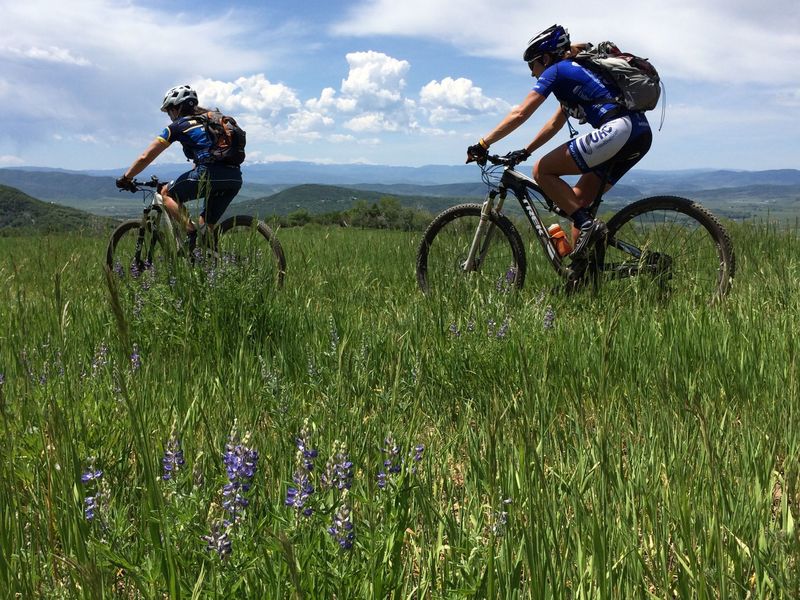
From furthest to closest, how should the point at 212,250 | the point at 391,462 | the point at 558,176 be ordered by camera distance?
the point at 558,176 → the point at 212,250 → the point at 391,462

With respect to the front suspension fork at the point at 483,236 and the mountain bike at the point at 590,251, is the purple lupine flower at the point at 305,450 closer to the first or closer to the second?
the mountain bike at the point at 590,251

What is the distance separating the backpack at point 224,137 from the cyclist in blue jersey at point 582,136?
116 inches

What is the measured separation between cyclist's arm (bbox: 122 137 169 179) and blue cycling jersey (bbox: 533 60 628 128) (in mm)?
4056

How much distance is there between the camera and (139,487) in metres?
1.82

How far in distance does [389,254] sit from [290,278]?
1939 mm

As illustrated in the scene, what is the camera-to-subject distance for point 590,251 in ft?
16.7

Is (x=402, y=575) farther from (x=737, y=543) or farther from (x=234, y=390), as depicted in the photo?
(x=234, y=390)

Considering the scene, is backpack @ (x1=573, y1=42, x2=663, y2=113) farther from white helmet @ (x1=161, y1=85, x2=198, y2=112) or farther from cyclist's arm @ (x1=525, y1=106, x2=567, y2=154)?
white helmet @ (x1=161, y1=85, x2=198, y2=112)

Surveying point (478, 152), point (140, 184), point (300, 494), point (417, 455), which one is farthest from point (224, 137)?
point (300, 494)

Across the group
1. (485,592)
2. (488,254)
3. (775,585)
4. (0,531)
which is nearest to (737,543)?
(775,585)

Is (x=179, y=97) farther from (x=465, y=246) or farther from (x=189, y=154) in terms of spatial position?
(x=465, y=246)

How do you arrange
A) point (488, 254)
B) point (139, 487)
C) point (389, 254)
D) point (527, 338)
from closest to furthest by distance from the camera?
point (139, 487)
point (527, 338)
point (488, 254)
point (389, 254)

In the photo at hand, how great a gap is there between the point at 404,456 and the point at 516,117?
13.5ft

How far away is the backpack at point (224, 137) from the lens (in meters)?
6.71
